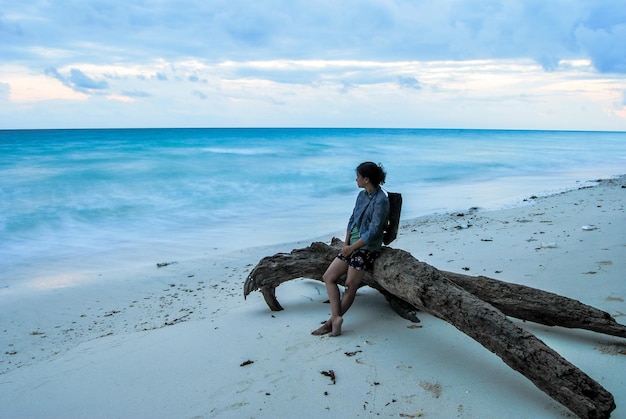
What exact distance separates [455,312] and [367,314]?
133 cm

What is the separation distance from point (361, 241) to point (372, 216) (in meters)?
0.23

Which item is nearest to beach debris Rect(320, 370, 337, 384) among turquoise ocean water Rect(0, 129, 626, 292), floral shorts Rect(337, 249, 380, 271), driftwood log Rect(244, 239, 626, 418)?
driftwood log Rect(244, 239, 626, 418)

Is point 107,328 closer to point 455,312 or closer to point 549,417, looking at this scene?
point 455,312

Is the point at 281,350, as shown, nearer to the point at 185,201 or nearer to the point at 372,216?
the point at 372,216

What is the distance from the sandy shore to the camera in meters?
3.25

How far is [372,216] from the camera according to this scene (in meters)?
Result: 4.16

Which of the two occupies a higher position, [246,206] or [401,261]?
[401,261]

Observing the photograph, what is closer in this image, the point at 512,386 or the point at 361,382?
the point at 512,386

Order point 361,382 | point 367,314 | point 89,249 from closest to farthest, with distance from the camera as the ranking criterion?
point 361,382
point 367,314
point 89,249

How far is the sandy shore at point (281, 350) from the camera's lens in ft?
10.7

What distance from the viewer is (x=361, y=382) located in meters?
3.42

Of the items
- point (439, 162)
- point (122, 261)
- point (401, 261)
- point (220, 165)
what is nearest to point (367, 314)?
point (401, 261)

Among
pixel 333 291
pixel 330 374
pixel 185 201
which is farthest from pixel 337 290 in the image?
pixel 185 201

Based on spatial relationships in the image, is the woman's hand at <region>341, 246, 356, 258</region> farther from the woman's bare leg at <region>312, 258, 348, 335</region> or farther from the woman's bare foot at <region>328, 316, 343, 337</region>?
the woman's bare foot at <region>328, 316, 343, 337</region>
